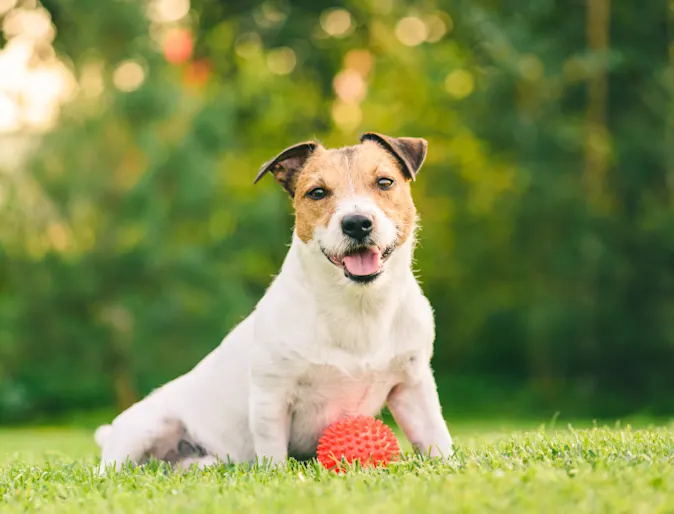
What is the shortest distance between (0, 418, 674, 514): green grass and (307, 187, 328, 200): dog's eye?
1.48m

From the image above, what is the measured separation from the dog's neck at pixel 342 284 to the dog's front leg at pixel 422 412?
1.61 ft

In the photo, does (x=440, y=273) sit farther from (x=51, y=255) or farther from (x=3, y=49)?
(x=3, y=49)

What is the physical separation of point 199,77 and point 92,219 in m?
7.24

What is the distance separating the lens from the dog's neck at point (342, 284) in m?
4.70

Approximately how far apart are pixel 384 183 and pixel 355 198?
237 millimetres

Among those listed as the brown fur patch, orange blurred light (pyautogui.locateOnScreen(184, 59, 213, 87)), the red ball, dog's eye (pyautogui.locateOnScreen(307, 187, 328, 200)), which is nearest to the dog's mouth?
the brown fur patch

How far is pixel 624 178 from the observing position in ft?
53.6

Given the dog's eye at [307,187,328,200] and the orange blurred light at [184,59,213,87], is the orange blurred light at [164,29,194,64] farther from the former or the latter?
the dog's eye at [307,187,328,200]

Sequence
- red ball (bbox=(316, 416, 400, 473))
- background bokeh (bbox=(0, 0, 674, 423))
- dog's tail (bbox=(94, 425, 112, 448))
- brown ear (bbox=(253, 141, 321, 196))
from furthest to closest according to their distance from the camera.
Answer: background bokeh (bbox=(0, 0, 674, 423)) < dog's tail (bbox=(94, 425, 112, 448)) < brown ear (bbox=(253, 141, 321, 196)) < red ball (bbox=(316, 416, 400, 473))

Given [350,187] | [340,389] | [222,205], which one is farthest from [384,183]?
[222,205]

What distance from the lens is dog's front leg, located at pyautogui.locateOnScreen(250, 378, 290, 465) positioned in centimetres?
465

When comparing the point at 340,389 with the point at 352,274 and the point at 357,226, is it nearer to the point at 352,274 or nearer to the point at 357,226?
the point at 352,274

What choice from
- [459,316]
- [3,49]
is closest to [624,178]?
[459,316]

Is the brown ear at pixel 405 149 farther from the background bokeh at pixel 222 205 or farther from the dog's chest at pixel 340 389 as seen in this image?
the background bokeh at pixel 222 205
